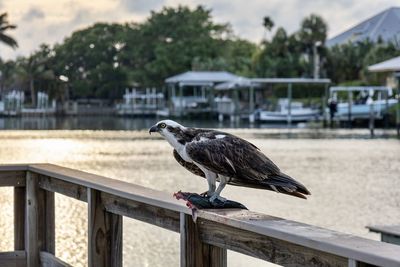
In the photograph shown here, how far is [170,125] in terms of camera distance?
13.3ft

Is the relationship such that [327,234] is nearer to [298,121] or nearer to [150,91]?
[298,121]

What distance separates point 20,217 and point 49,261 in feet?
1.96

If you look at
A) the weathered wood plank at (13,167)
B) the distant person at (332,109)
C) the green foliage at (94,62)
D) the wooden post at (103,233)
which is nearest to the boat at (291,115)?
the distant person at (332,109)

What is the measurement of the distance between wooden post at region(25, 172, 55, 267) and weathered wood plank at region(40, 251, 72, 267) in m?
0.06

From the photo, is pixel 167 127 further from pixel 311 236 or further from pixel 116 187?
pixel 311 236

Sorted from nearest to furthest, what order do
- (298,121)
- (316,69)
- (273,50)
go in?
(298,121)
(316,69)
(273,50)

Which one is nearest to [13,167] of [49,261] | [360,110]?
[49,261]

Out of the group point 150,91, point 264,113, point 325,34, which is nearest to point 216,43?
point 150,91

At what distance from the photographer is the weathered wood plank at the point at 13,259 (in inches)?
232

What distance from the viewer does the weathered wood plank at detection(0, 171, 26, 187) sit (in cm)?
604

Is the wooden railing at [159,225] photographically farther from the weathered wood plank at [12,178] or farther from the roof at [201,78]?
the roof at [201,78]

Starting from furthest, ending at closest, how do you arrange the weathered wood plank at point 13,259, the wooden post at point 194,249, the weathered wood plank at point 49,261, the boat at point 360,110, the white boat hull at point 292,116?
the white boat hull at point 292,116 → the boat at point 360,110 → the weathered wood plank at point 13,259 → the weathered wood plank at point 49,261 → the wooden post at point 194,249

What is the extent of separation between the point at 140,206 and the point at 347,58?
2765 inches

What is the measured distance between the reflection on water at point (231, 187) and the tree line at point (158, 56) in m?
33.0
